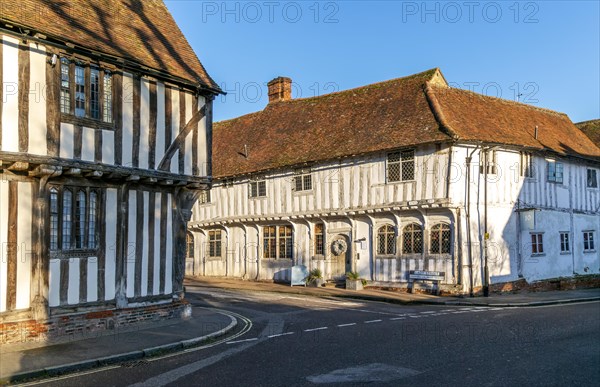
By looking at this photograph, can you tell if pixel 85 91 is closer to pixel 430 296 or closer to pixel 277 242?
pixel 430 296

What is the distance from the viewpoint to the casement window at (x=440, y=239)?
21.6 meters

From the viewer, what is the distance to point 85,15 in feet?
44.6

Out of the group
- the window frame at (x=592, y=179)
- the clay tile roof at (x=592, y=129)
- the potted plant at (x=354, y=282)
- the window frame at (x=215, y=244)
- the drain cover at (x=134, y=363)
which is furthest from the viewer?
the clay tile roof at (x=592, y=129)

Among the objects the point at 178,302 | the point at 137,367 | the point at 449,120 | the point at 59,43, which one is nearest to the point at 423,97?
the point at 449,120

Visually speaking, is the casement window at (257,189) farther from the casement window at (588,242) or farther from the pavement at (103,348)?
the casement window at (588,242)

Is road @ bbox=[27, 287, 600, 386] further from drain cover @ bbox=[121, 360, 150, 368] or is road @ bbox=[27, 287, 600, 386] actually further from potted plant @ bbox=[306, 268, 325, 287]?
potted plant @ bbox=[306, 268, 325, 287]

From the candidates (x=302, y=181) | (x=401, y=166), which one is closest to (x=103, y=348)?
(x=401, y=166)

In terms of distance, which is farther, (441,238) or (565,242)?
(565,242)

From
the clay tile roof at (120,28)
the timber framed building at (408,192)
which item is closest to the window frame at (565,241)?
the timber framed building at (408,192)

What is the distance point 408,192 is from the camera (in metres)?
22.2

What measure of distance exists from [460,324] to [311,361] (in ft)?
18.3

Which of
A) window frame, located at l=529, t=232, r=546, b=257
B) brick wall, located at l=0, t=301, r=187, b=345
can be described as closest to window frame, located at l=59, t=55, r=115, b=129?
brick wall, located at l=0, t=301, r=187, b=345

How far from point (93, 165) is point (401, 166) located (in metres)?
13.4

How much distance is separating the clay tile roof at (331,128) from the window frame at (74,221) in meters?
12.8
